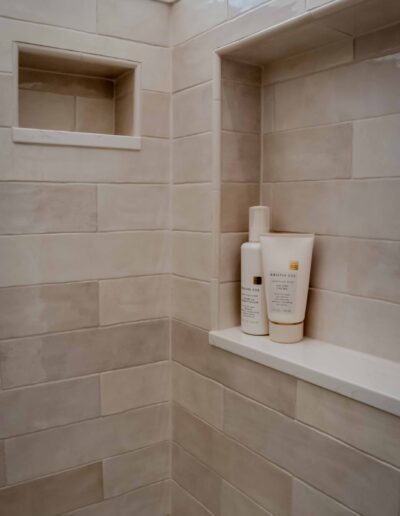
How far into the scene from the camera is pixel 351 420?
2.79ft

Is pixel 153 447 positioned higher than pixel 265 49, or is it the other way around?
pixel 265 49

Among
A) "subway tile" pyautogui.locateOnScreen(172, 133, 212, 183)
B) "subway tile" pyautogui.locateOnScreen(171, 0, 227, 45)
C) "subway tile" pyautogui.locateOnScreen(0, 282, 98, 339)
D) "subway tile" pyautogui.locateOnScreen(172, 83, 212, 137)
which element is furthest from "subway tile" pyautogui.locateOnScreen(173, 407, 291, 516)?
"subway tile" pyautogui.locateOnScreen(171, 0, 227, 45)

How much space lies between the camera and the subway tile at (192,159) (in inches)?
45.9

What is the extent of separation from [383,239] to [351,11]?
0.41 m

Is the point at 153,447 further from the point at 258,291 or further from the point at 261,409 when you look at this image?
the point at 258,291

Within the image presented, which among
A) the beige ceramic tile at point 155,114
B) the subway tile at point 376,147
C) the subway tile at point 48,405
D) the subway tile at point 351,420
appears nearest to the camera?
the subway tile at point 351,420

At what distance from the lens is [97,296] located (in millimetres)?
1217

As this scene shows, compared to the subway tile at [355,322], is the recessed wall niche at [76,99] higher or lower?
higher

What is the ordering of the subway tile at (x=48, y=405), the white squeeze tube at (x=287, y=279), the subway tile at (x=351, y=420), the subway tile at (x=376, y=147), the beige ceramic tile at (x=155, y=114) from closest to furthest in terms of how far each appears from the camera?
the subway tile at (x=351, y=420) < the subway tile at (x=376, y=147) < the white squeeze tube at (x=287, y=279) < the subway tile at (x=48, y=405) < the beige ceramic tile at (x=155, y=114)

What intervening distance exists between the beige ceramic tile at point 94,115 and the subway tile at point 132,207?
180 millimetres

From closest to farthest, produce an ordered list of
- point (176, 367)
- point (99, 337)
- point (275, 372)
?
point (275, 372), point (99, 337), point (176, 367)

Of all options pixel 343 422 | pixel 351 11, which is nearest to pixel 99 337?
pixel 343 422

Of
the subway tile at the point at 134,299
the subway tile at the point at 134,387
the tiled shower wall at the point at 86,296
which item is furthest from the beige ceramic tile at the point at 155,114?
the subway tile at the point at 134,387

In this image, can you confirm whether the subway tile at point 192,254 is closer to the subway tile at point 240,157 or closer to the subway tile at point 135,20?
the subway tile at point 240,157
